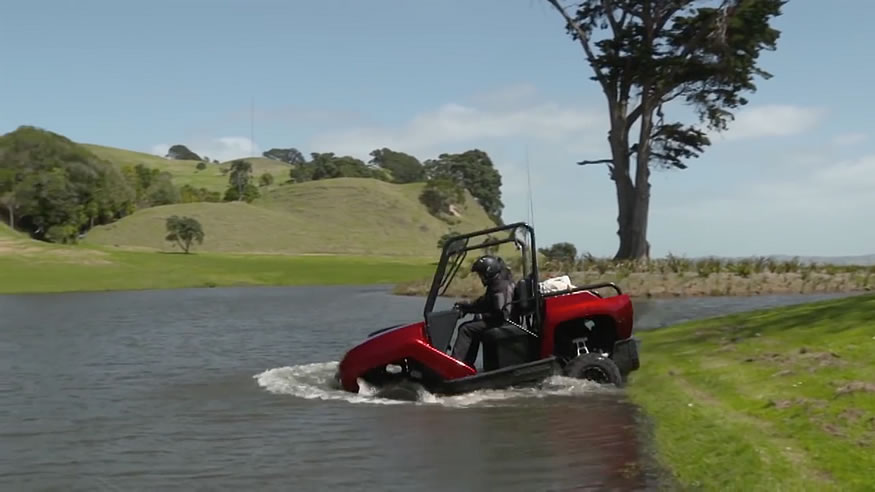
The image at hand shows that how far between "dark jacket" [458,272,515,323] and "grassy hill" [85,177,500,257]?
112518 mm

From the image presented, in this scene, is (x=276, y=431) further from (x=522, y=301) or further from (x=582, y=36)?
(x=582, y=36)

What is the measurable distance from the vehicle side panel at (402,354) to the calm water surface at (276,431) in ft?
1.30

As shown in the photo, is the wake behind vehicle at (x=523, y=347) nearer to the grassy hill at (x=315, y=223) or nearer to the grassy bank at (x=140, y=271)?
the grassy bank at (x=140, y=271)

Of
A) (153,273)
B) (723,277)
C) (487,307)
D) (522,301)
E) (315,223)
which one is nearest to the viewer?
(522,301)

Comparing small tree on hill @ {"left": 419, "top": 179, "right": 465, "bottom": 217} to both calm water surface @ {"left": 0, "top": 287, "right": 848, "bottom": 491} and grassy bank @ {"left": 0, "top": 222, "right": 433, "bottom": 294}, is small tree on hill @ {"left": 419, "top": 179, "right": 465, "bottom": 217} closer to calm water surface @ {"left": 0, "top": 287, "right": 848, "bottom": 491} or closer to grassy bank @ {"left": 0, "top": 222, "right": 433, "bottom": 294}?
grassy bank @ {"left": 0, "top": 222, "right": 433, "bottom": 294}

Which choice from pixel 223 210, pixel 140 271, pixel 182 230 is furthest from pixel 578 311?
pixel 223 210

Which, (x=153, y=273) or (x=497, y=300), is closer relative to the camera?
(x=497, y=300)

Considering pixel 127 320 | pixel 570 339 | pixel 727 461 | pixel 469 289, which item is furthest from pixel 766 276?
pixel 727 461

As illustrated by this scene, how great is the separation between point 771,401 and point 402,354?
17.2 feet

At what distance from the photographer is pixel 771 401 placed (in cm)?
1101

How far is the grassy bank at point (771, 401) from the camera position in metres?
8.41

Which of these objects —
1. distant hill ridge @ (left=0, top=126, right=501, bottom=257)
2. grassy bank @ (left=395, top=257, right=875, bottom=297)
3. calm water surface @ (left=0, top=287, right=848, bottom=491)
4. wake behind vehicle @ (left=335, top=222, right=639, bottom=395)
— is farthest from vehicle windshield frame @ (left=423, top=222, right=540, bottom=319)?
distant hill ridge @ (left=0, top=126, right=501, bottom=257)

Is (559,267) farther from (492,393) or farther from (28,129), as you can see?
(28,129)

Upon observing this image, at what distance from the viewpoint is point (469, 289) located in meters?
45.1
